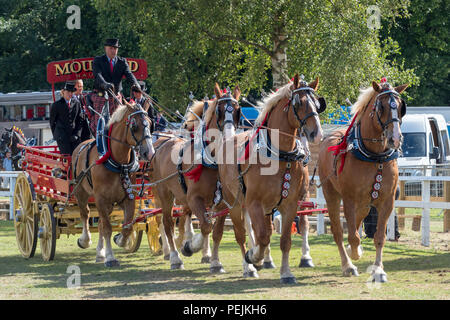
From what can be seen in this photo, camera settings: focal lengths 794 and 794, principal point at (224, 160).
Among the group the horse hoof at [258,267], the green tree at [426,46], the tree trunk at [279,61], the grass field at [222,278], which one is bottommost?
the grass field at [222,278]

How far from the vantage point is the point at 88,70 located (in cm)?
1306

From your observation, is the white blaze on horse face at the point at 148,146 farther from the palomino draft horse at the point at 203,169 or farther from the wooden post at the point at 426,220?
the wooden post at the point at 426,220

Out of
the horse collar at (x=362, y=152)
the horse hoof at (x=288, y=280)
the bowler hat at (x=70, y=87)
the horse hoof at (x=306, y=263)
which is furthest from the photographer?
the bowler hat at (x=70, y=87)

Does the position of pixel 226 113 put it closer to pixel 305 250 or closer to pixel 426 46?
pixel 305 250

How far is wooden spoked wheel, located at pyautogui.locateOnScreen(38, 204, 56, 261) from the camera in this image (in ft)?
39.2

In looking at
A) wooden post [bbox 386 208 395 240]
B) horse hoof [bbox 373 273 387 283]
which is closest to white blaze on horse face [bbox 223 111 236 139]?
horse hoof [bbox 373 273 387 283]

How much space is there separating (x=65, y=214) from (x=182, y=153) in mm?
2526

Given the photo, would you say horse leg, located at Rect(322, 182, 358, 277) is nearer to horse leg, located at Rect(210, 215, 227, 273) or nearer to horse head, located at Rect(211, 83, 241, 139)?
horse leg, located at Rect(210, 215, 227, 273)

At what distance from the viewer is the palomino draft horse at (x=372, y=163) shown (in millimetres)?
9297

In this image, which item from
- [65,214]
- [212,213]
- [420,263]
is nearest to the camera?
[212,213]

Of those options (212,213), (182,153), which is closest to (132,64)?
(182,153)

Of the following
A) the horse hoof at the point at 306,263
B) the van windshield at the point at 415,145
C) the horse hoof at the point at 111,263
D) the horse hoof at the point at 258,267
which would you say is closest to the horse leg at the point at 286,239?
the horse hoof at the point at 258,267

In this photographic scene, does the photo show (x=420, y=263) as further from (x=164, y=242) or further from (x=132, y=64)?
(x=132, y=64)

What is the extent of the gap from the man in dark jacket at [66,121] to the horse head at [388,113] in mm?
5538
